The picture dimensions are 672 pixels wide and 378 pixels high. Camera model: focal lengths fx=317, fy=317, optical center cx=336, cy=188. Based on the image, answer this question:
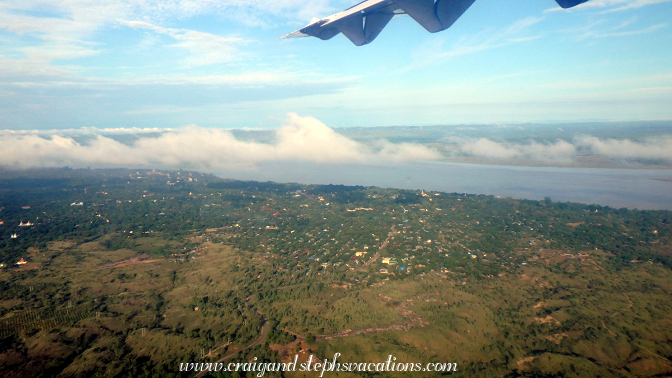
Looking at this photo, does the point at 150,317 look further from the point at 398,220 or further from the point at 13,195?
the point at 13,195

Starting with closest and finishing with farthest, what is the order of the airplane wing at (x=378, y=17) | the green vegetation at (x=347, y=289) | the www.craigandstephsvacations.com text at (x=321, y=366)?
the airplane wing at (x=378, y=17) < the www.craigandstephsvacations.com text at (x=321, y=366) < the green vegetation at (x=347, y=289)

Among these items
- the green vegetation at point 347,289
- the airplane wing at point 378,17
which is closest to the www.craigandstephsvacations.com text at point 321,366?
the green vegetation at point 347,289

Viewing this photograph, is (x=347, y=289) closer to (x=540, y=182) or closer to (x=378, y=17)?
(x=378, y=17)

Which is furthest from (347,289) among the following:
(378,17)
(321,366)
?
(378,17)

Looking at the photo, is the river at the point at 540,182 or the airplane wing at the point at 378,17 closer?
the airplane wing at the point at 378,17

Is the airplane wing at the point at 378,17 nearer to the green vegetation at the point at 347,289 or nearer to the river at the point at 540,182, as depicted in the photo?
the green vegetation at the point at 347,289

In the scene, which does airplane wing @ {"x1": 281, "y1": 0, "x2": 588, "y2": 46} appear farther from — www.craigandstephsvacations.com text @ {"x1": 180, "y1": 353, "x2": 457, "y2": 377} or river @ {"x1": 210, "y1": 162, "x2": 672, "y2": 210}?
river @ {"x1": 210, "y1": 162, "x2": 672, "y2": 210}
